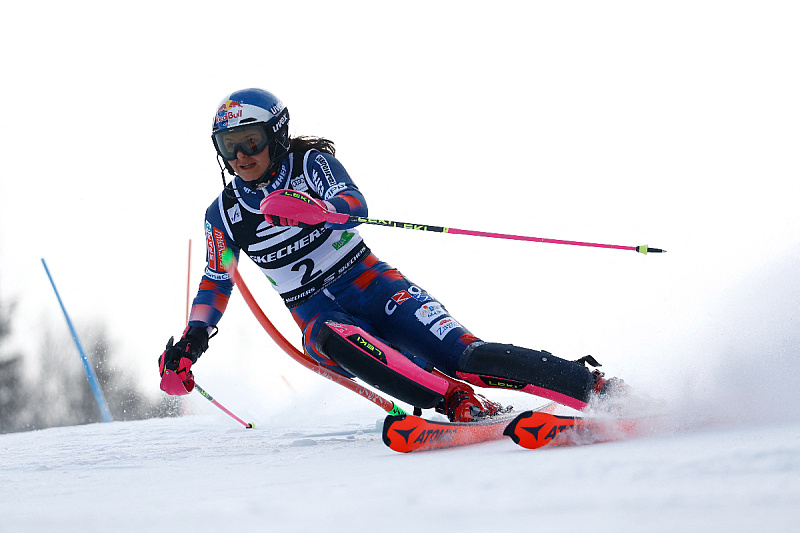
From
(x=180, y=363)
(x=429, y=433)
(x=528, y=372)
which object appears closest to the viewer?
(x=429, y=433)

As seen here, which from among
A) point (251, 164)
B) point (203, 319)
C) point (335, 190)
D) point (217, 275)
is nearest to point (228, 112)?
point (251, 164)

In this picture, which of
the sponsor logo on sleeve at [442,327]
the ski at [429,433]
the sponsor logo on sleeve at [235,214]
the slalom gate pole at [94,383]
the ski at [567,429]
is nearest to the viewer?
the ski at [567,429]

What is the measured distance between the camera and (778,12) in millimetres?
10820

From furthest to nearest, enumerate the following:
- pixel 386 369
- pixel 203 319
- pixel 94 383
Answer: pixel 94 383, pixel 203 319, pixel 386 369

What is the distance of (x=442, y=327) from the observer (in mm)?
2822

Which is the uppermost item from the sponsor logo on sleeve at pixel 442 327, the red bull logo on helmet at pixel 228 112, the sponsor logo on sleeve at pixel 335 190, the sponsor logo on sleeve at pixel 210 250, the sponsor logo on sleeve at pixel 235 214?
the red bull logo on helmet at pixel 228 112

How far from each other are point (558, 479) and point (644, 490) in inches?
8.1

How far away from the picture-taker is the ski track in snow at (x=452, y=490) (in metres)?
1.17

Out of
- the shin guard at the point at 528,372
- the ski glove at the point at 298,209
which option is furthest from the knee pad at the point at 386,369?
the ski glove at the point at 298,209

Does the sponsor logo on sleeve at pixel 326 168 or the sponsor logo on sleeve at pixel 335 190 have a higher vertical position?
the sponsor logo on sleeve at pixel 326 168

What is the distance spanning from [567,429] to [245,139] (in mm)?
1958

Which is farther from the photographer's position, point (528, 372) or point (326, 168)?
point (326, 168)

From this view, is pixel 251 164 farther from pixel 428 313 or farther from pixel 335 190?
pixel 428 313

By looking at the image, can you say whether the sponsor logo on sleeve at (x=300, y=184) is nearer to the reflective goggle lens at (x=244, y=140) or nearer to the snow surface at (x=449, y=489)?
the reflective goggle lens at (x=244, y=140)
